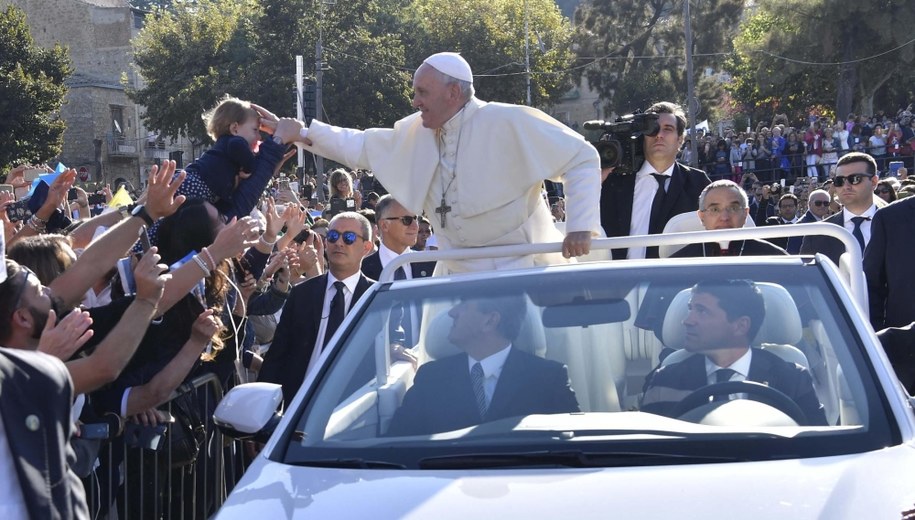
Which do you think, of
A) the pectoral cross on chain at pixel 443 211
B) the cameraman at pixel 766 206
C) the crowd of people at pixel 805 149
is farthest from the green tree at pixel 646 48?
the pectoral cross on chain at pixel 443 211

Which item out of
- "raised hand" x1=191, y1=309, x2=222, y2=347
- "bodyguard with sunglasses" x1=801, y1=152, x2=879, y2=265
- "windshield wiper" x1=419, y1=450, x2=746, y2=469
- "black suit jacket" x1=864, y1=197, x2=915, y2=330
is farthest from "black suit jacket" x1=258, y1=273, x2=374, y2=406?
"bodyguard with sunglasses" x1=801, y1=152, x2=879, y2=265

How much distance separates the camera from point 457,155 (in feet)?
20.9

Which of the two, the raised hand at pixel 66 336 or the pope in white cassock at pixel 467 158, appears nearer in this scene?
the raised hand at pixel 66 336

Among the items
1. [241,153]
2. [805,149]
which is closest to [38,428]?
[241,153]

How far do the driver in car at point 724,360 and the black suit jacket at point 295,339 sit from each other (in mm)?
2531

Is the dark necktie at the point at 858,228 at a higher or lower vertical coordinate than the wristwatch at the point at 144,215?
lower

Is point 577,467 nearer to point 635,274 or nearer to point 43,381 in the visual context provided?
point 635,274

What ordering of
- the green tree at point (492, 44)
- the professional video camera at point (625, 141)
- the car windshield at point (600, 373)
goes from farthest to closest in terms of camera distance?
the green tree at point (492, 44)
the professional video camera at point (625, 141)
the car windshield at point (600, 373)

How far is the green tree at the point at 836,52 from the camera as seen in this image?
52000 mm

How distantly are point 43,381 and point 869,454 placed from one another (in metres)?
2.20

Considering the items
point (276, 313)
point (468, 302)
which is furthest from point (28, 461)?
point (276, 313)

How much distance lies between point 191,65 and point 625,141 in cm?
5316

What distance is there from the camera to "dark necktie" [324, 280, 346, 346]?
6.11 m

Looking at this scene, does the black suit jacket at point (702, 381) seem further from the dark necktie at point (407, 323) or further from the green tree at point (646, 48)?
the green tree at point (646, 48)
